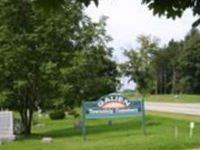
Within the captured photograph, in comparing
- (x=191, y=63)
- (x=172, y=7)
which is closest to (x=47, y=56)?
(x=172, y=7)

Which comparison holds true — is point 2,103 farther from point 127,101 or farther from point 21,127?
point 127,101

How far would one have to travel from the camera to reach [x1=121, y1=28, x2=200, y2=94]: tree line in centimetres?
6938

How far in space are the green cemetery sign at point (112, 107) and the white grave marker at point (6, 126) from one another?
2.93 metres

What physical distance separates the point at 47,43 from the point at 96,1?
23446 mm

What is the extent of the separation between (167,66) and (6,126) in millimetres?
86276

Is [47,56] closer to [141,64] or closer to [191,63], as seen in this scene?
[141,64]

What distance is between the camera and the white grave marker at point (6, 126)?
982 inches

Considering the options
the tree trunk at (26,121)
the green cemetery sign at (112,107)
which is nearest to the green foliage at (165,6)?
the green cemetery sign at (112,107)

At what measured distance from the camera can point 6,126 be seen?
993 inches

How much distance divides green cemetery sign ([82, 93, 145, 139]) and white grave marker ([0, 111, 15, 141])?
2.93m

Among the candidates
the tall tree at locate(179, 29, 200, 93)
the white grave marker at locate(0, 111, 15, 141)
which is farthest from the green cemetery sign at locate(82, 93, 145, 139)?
the tall tree at locate(179, 29, 200, 93)

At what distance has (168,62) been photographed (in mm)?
109250

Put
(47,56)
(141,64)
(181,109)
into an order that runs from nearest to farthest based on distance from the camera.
→ (47,56), (181,109), (141,64)

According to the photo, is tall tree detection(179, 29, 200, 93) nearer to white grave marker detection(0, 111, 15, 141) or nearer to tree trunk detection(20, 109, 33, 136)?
tree trunk detection(20, 109, 33, 136)
